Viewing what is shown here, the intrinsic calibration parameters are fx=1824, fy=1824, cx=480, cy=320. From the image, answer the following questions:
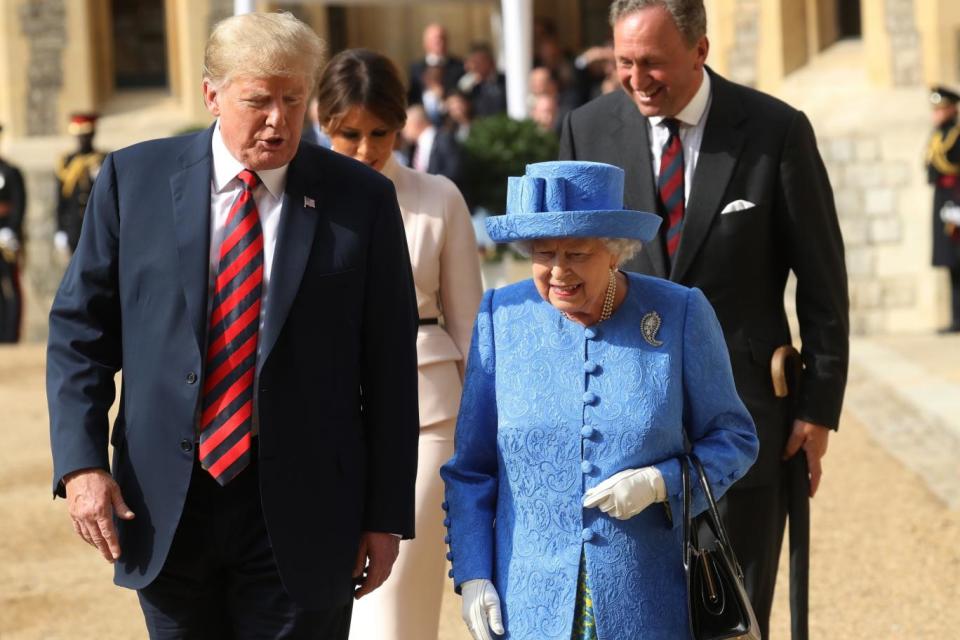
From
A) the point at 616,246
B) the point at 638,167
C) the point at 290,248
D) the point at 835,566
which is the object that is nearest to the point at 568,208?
the point at 616,246

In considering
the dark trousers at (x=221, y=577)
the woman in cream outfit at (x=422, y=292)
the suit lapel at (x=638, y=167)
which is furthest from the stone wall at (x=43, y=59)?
the dark trousers at (x=221, y=577)

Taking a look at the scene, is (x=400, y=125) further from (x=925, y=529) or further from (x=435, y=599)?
(x=925, y=529)

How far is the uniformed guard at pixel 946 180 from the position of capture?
1440cm

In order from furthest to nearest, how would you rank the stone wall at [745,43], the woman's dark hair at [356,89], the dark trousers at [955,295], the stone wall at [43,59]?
the stone wall at [43,59]
the stone wall at [745,43]
the dark trousers at [955,295]
the woman's dark hair at [356,89]

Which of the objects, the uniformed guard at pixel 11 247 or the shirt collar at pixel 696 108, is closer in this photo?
the shirt collar at pixel 696 108

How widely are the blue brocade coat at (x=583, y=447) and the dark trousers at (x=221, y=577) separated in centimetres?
35

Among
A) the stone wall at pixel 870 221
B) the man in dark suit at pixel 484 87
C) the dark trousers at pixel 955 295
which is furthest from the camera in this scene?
the man in dark suit at pixel 484 87

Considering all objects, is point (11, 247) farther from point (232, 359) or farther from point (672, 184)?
point (232, 359)

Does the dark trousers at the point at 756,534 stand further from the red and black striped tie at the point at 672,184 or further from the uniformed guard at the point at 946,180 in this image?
the uniformed guard at the point at 946,180

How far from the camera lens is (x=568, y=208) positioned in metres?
3.35

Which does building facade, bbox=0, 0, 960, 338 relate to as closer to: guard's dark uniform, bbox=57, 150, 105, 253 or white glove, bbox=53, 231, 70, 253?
guard's dark uniform, bbox=57, 150, 105, 253

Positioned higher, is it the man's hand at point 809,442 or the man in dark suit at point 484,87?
→ the man in dark suit at point 484,87

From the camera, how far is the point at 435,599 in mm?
4582

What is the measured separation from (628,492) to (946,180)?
1187 cm
